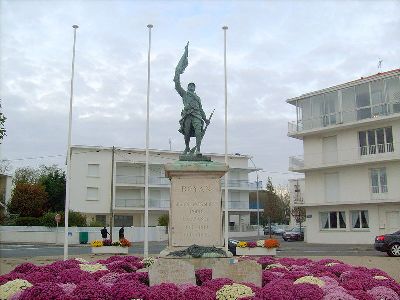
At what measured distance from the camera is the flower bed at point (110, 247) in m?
27.7

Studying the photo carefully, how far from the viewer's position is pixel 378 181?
3853cm

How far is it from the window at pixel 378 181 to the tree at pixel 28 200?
112ft

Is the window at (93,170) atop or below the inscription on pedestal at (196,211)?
atop

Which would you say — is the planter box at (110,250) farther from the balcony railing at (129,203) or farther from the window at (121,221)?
the window at (121,221)

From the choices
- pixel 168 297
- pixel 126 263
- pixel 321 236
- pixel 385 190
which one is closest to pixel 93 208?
pixel 321 236

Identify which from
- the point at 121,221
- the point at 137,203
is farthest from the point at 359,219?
the point at 121,221

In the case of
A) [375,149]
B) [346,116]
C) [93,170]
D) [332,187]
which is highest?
[346,116]

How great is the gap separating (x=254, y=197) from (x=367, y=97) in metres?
40.1

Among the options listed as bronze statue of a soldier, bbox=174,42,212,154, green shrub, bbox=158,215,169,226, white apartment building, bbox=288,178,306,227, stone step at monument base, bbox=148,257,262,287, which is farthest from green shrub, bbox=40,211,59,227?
stone step at monument base, bbox=148,257,262,287

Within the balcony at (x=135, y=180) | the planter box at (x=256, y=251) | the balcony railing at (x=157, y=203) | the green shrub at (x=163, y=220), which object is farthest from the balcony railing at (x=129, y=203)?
the planter box at (x=256, y=251)

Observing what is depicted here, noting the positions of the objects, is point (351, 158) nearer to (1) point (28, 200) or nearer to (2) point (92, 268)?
(2) point (92, 268)

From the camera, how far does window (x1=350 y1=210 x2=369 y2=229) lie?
128ft

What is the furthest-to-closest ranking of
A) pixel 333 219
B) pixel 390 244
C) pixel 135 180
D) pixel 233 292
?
pixel 135 180 → pixel 333 219 → pixel 390 244 → pixel 233 292

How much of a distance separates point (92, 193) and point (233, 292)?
170 ft
